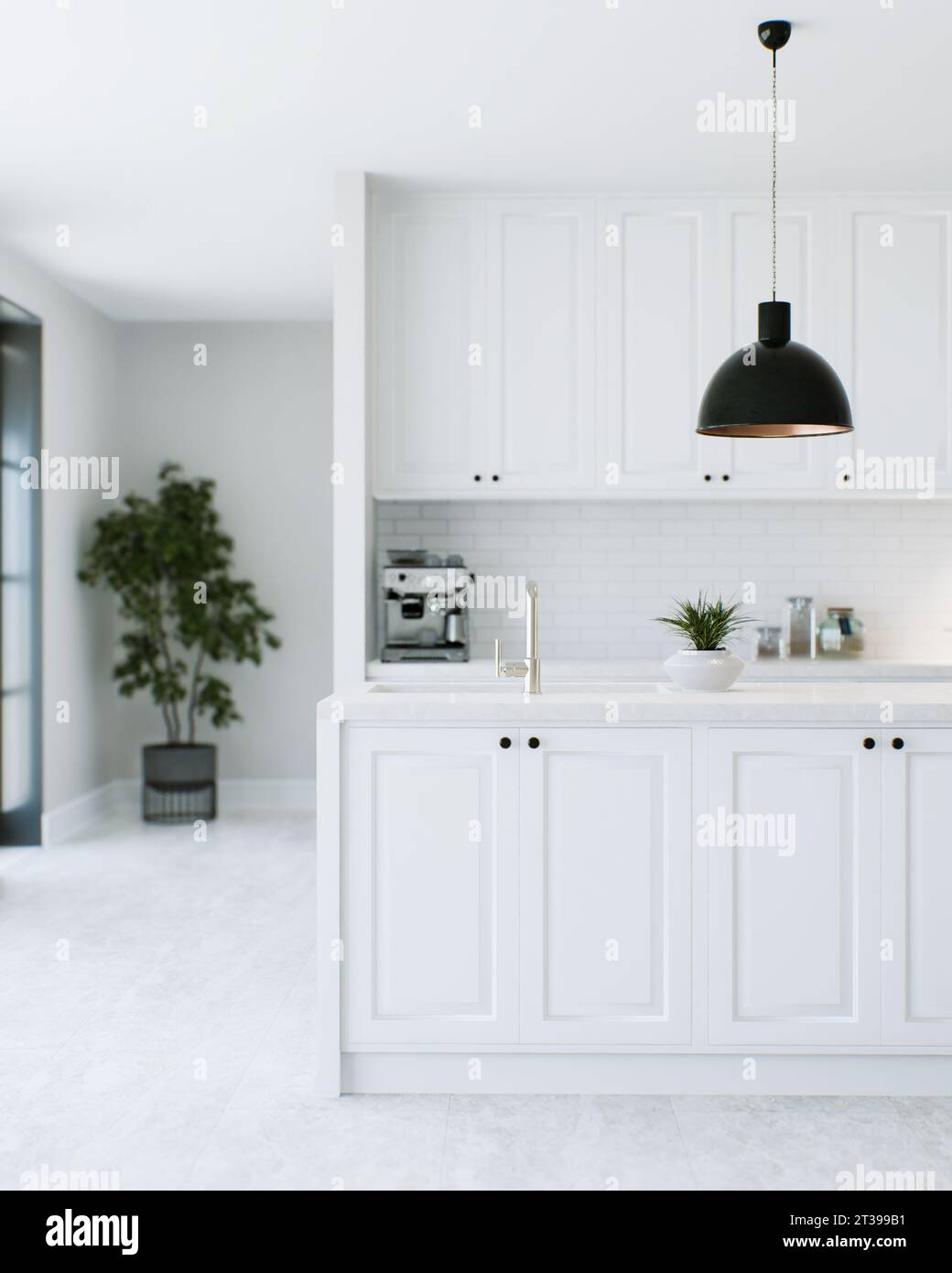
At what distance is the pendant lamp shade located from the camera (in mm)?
2717

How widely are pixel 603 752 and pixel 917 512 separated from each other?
2.96m

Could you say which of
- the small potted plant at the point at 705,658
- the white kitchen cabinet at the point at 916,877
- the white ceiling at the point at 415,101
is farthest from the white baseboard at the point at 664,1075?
the white ceiling at the point at 415,101

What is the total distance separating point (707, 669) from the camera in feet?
9.70

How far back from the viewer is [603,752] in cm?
269

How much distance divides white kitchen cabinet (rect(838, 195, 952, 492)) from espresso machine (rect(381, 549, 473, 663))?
1674 millimetres

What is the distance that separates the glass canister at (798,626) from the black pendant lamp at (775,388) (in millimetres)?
2161

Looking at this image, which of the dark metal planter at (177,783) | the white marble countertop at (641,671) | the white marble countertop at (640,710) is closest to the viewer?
the white marble countertop at (640,710)

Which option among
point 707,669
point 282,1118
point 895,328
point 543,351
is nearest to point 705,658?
point 707,669

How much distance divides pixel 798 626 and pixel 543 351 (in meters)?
1.57

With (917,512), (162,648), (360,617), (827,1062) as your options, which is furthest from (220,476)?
(827,1062)

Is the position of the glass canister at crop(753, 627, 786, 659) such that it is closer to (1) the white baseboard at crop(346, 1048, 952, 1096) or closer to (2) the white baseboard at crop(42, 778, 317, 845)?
(1) the white baseboard at crop(346, 1048, 952, 1096)

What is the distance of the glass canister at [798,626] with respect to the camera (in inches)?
194

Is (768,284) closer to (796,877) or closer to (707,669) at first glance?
(707,669)

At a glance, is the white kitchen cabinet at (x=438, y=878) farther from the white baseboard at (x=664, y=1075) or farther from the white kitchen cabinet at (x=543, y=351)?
the white kitchen cabinet at (x=543, y=351)
